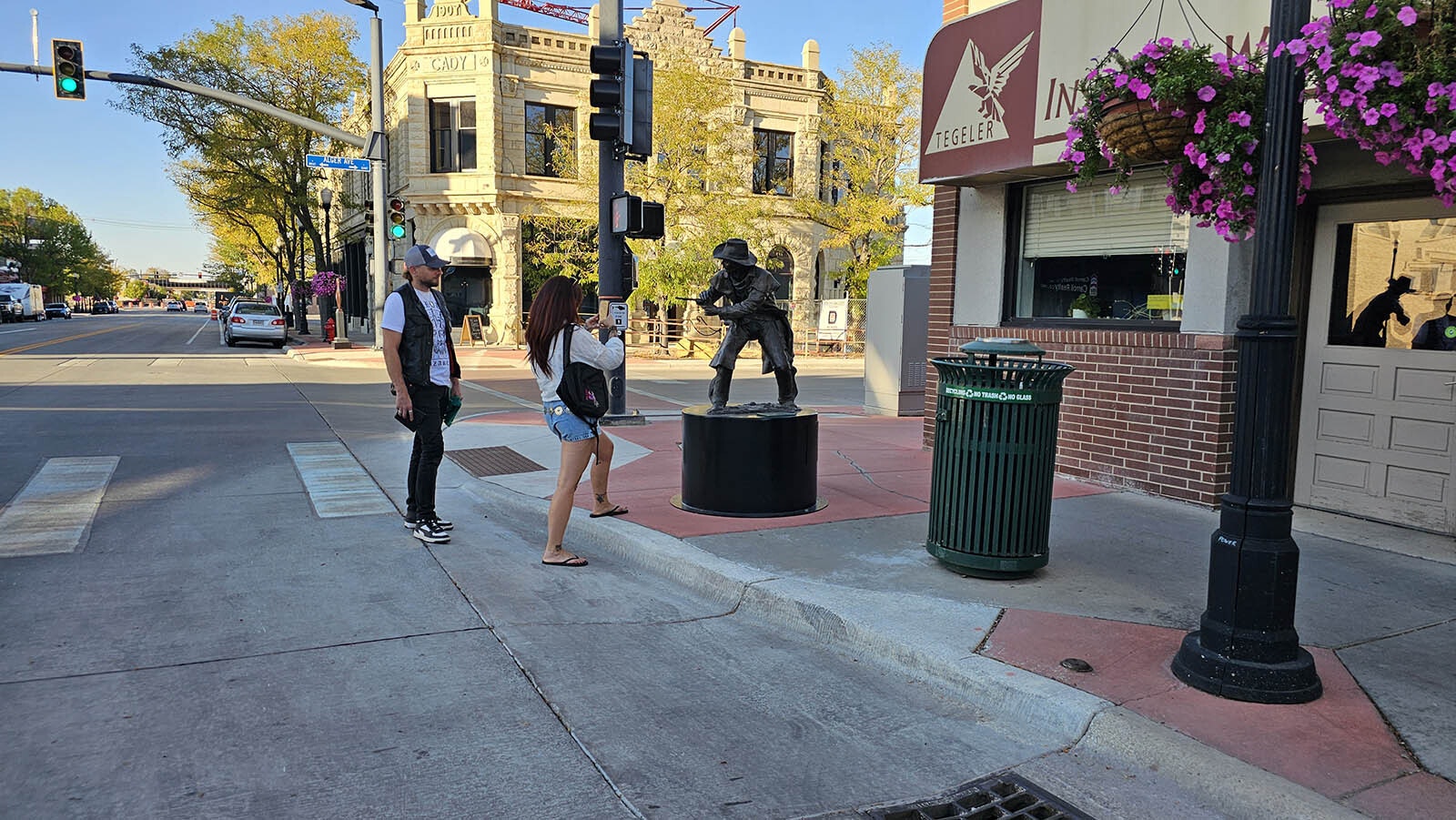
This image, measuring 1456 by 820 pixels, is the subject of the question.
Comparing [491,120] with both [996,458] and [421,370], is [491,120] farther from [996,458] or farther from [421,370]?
[996,458]

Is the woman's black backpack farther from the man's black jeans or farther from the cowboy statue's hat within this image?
the cowboy statue's hat

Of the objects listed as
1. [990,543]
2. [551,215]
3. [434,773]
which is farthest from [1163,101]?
[551,215]

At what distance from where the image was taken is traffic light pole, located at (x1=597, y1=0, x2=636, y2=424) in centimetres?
1120

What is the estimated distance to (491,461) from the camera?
9070 mm

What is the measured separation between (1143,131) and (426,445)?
185 inches

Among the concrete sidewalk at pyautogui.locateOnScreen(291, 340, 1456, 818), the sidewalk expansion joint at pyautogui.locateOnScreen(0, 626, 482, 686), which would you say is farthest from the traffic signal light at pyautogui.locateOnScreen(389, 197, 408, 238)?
the sidewalk expansion joint at pyautogui.locateOnScreen(0, 626, 482, 686)

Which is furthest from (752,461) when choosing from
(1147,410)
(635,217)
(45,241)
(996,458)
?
(45,241)

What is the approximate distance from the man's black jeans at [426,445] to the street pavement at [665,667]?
250mm

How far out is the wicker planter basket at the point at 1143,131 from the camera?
3828 millimetres

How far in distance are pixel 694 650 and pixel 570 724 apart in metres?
0.95

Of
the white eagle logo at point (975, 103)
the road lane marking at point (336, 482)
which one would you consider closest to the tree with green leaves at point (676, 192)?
the road lane marking at point (336, 482)

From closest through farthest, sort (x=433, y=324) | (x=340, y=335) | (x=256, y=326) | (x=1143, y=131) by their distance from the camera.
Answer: (x=1143, y=131) → (x=433, y=324) → (x=340, y=335) → (x=256, y=326)

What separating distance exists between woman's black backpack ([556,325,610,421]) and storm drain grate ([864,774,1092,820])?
10.5 feet

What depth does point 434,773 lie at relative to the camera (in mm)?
3166
